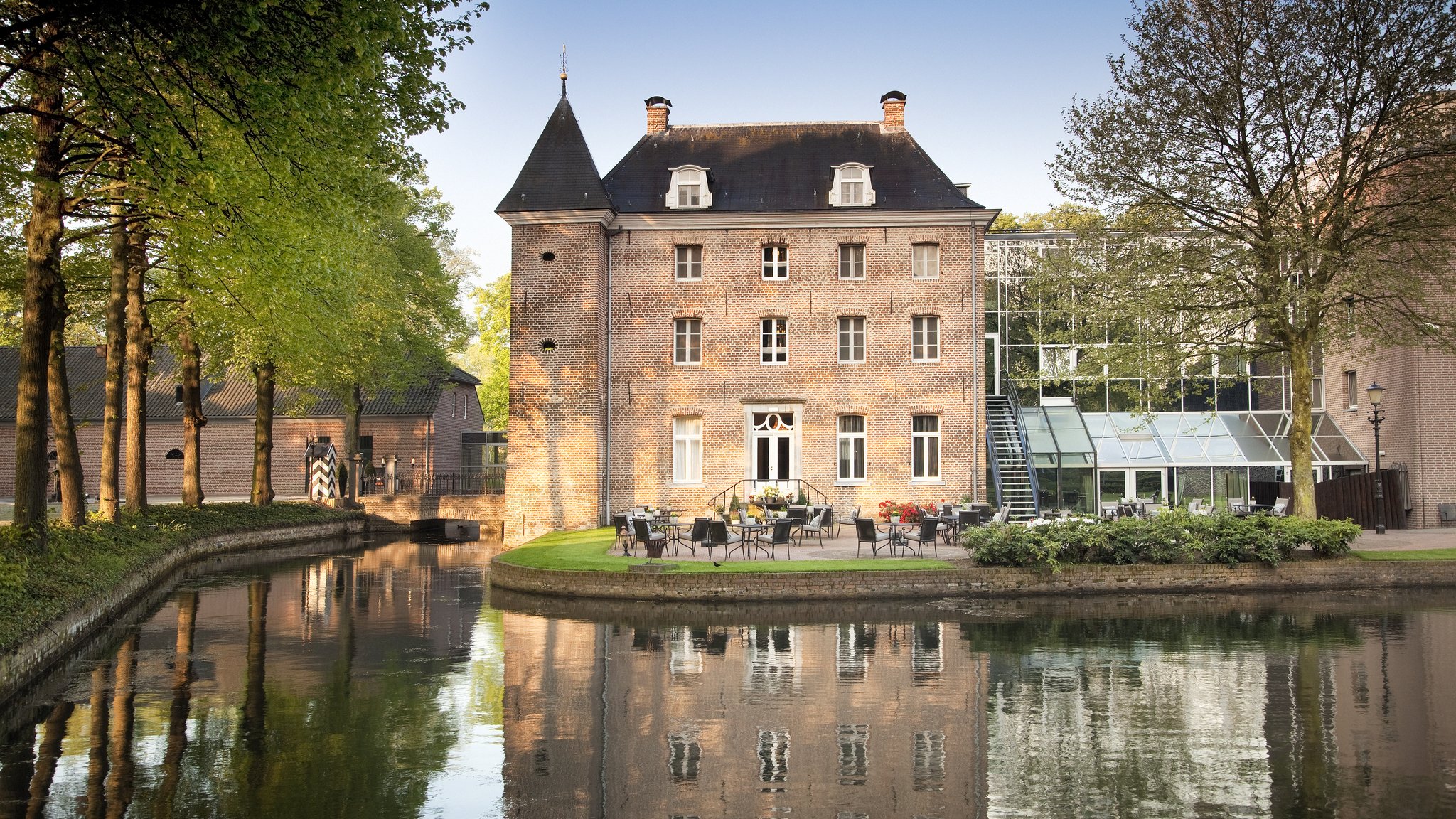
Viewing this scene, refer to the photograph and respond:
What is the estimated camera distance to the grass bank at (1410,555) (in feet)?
53.9

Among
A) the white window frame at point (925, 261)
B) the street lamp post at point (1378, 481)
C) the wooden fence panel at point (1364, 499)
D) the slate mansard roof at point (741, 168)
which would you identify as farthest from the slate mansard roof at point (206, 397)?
the street lamp post at point (1378, 481)

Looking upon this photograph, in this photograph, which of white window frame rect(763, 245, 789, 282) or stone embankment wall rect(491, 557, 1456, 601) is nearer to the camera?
stone embankment wall rect(491, 557, 1456, 601)

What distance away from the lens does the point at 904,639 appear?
39.8 feet

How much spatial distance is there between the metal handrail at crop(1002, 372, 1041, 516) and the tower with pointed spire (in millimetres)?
10239

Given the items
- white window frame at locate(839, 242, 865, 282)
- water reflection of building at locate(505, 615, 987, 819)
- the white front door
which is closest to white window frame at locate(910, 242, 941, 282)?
white window frame at locate(839, 242, 865, 282)

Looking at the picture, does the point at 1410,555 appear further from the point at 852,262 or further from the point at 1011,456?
the point at 852,262

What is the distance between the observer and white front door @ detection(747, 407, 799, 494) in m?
24.2

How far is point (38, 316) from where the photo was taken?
43.8ft

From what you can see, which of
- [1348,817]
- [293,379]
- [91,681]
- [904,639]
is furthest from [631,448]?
[1348,817]

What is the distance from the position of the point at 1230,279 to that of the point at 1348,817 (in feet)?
45.8

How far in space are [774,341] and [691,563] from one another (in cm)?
920

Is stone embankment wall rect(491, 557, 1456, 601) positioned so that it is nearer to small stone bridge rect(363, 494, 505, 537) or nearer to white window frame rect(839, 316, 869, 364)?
white window frame rect(839, 316, 869, 364)

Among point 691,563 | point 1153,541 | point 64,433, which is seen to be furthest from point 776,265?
point 64,433

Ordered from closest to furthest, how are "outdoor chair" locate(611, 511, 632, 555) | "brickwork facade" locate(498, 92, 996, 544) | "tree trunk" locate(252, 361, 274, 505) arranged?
"outdoor chair" locate(611, 511, 632, 555) < "brickwork facade" locate(498, 92, 996, 544) < "tree trunk" locate(252, 361, 274, 505)
